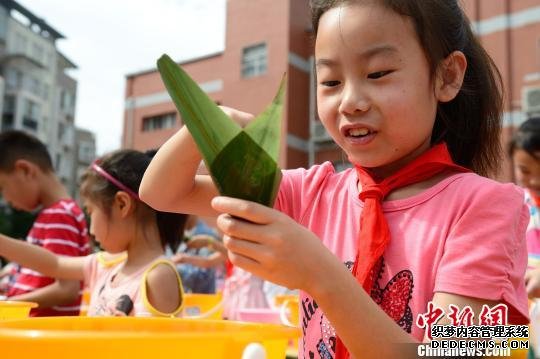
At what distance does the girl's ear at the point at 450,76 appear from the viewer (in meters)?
0.90

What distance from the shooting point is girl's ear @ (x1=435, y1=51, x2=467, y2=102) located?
90 centimetres

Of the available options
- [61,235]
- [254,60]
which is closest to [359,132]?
[61,235]

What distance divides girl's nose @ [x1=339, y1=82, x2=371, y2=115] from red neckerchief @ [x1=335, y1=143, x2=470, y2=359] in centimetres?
14

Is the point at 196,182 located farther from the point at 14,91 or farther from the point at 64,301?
the point at 14,91

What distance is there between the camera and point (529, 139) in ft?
7.28

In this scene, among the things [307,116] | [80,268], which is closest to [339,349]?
[80,268]

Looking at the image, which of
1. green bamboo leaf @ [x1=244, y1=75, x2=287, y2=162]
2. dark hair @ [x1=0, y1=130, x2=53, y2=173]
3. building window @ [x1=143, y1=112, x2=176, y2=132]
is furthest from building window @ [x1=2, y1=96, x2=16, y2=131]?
green bamboo leaf @ [x1=244, y1=75, x2=287, y2=162]

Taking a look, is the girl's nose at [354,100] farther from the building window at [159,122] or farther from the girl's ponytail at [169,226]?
the building window at [159,122]

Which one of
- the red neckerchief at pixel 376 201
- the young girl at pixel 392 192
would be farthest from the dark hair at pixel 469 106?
the red neckerchief at pixel 376 201

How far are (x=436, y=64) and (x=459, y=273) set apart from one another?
0.36 meters

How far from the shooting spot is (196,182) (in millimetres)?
949

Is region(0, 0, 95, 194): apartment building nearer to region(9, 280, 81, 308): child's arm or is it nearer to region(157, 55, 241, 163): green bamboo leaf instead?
region(9, 280, 81, 308): child's arm

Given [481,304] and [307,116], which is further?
[307,116]

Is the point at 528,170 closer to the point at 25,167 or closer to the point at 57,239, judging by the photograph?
the point at 57,239
